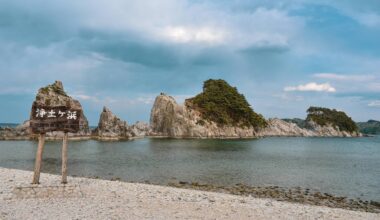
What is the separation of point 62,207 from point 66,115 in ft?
20.6

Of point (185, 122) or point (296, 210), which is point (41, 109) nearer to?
point (296, 210)

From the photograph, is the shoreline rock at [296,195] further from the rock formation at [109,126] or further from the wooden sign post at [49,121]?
the rock formation at [109,126]

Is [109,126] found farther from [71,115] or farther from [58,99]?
[71,115]

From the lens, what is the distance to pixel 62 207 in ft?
56.9

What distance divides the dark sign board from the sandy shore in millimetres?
3279

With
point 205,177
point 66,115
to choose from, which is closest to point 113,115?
point 205,177

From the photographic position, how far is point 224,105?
165750 mm

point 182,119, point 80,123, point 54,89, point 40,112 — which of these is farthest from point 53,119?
point 182,119

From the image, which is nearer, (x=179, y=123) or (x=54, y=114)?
(x=54, y=114)

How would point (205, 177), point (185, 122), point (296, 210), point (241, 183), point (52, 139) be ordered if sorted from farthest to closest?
point (185, 122)
point (52, 139)
point (205, 177)
point (241, 183)
point (296, 210)

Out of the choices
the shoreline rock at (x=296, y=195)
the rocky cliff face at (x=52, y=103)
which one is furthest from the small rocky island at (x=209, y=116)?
the shoreline rock at (x=296, y=195)

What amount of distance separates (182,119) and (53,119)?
12251 centimetres

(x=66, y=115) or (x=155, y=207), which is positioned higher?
(x=66, y=115)

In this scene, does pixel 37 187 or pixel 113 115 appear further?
pixel 113 115
